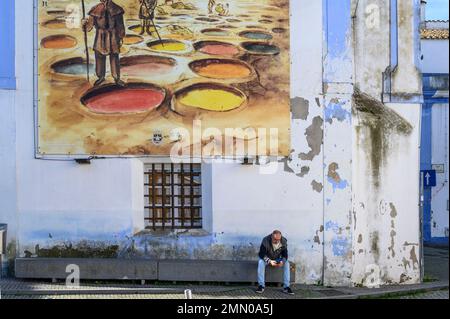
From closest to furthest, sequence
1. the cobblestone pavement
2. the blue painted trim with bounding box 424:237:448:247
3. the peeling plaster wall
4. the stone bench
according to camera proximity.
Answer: the cobblestone pavement, the stone bench, the peeling plaster wall, the blue painted trim with bounding box 424:237:448:247

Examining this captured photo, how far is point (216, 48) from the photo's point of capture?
13.7 m

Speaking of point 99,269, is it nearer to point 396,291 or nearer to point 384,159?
point 396,291

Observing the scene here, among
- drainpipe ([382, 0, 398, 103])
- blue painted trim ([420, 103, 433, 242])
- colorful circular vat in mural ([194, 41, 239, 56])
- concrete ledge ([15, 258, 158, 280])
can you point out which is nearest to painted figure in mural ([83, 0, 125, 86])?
colorful circular vat in mural ([194, 41, 239, 56])

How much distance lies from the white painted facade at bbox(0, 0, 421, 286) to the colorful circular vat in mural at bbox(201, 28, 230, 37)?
139 cm

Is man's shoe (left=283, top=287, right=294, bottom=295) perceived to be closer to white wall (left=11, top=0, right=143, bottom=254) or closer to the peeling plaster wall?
the peeling plaster wall

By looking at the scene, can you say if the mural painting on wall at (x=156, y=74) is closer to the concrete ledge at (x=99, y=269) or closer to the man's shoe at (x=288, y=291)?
the concrete ledge at (x=99, y=269)

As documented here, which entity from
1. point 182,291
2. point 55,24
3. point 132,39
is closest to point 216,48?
point 132,39

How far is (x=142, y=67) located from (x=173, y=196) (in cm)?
274

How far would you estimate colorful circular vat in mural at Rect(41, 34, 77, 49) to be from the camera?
1369cm

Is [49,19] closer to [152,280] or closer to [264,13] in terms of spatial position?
[264,13]

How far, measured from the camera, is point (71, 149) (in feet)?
44.7

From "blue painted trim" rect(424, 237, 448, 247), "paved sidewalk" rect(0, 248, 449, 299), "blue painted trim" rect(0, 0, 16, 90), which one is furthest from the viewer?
"blue painted trim" rect(424, 237, 448, 247)

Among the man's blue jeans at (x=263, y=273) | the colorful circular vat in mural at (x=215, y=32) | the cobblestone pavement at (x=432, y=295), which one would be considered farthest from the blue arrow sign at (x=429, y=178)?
the colorful circular vat in mural at (x=215, y=32)

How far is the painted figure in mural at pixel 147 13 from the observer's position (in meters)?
13.7
